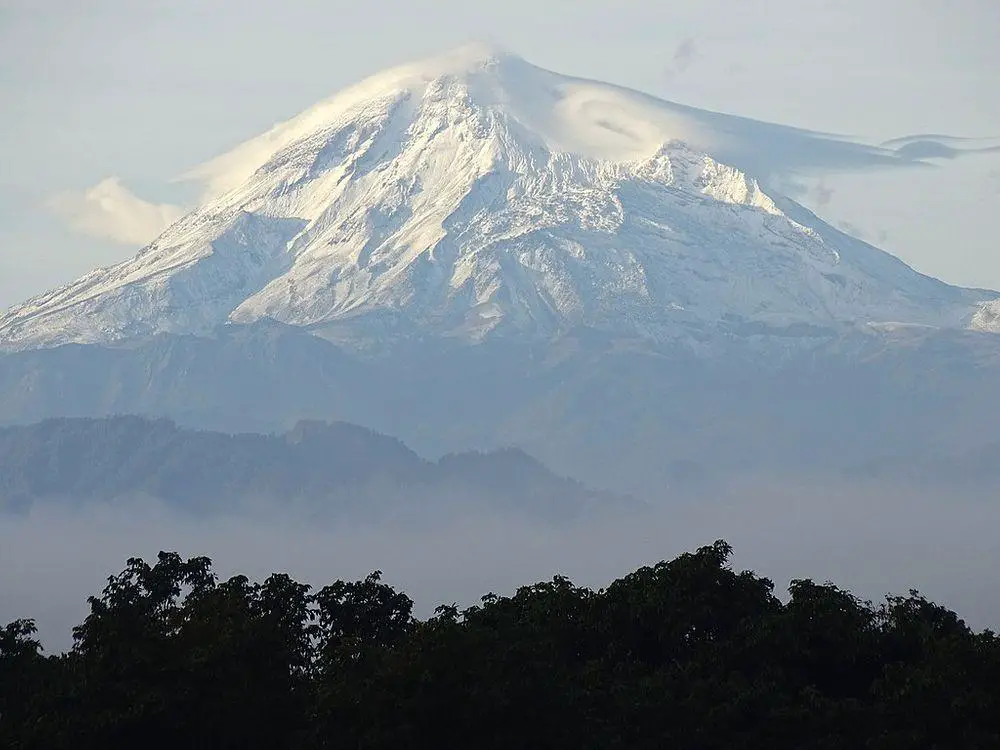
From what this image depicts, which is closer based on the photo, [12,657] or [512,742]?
[512,742]

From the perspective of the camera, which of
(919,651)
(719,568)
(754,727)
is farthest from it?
(719,568)

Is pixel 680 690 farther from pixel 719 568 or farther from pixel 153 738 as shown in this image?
pixel 153 738

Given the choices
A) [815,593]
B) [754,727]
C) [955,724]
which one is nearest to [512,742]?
[754,727]

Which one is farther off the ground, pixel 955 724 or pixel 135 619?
pixel 135 619

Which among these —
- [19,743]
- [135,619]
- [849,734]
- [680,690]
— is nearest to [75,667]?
[135,619]

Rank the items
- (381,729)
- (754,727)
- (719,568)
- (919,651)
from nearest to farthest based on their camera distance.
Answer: (381,729) < (754,727) < (919,651) < (719,568)

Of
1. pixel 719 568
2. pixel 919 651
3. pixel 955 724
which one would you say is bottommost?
pixel 955 724
